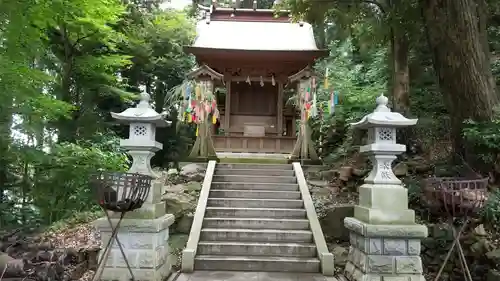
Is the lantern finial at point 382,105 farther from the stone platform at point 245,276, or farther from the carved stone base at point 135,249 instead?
the carved stone base at point 135,249

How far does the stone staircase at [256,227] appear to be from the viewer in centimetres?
584

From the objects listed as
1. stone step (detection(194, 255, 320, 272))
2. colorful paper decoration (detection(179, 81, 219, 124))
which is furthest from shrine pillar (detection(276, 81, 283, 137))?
stone step (detection(194, 255, 320, 272))

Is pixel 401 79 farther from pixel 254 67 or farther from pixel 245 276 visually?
pixel 245 276

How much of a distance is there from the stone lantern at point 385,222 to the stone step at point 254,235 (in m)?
1.43

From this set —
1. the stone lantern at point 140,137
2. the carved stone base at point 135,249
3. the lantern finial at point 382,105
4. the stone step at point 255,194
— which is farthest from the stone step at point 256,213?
the lantern finial at point 382,105

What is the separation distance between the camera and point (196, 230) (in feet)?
21.0

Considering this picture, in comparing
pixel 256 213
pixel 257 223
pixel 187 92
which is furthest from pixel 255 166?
pixel 187 92

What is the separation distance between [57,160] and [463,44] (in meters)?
8.79

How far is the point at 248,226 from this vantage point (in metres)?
6.80

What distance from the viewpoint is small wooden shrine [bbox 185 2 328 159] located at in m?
12.1

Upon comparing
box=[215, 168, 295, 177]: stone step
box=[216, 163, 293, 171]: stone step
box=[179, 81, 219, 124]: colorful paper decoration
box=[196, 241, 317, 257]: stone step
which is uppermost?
box=[179, 81, 219, 124]: colorful paper decoration

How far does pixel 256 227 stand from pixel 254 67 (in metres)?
7.60

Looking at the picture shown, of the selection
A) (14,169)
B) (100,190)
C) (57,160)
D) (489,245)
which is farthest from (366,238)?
(14,169)

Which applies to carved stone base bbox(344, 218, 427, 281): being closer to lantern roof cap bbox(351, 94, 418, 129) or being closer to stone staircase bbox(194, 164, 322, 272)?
stone staircase bbox(194, 164, 322, 272)
